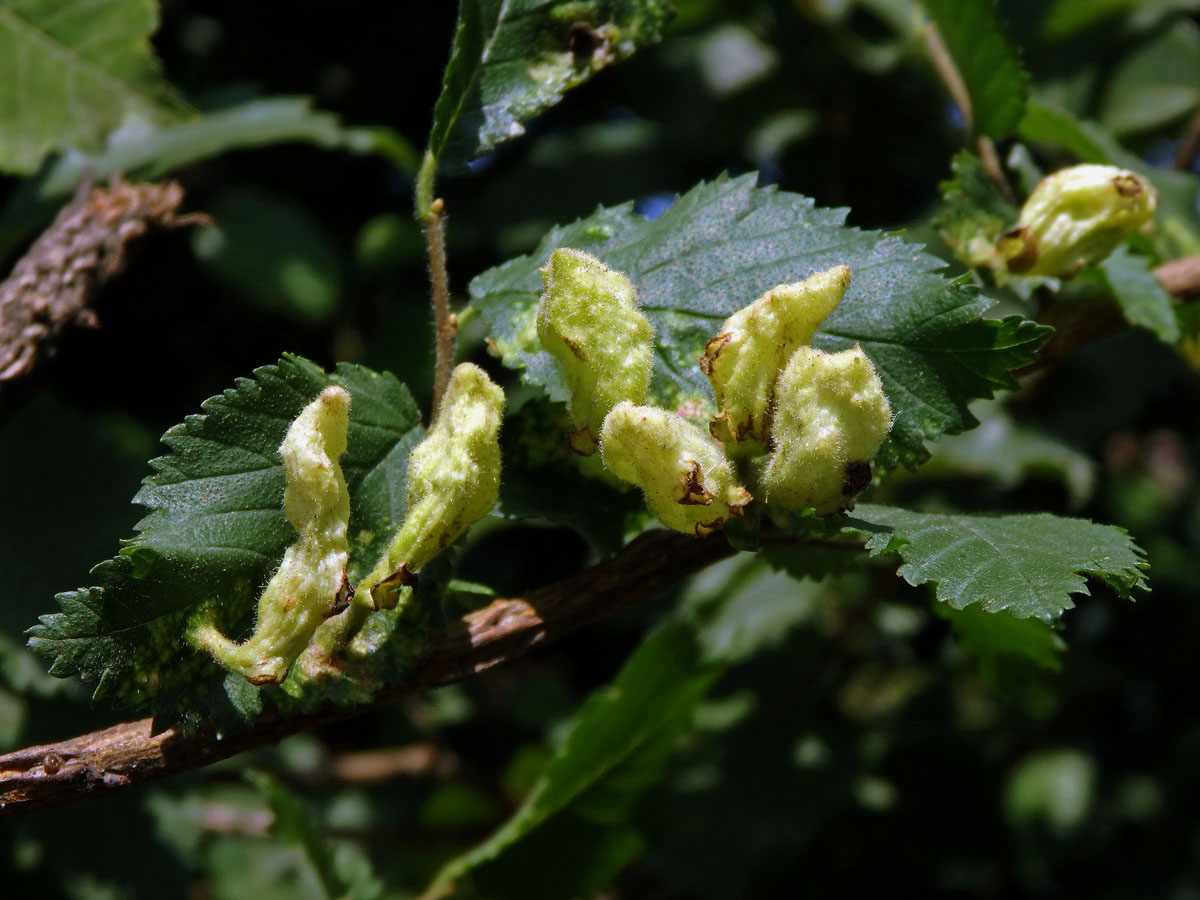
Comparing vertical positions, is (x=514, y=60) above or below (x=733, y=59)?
above

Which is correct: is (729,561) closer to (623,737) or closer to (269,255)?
(623,737)

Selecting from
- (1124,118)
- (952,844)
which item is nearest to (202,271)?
(1124,118)

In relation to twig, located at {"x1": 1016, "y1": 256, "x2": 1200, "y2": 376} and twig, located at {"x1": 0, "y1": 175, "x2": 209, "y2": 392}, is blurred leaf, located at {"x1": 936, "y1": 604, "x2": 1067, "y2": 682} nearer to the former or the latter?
twig, located at {"x1": 1016, "y1": 256, "x2": 1200, "y2": 376}

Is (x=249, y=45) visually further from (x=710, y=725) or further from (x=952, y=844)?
(x=952, y=844)

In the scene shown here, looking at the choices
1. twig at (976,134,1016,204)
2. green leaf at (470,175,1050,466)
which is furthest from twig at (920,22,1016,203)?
green leaf at (470,175,1050,466)

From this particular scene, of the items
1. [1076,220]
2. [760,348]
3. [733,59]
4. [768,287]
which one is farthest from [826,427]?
[733,59]

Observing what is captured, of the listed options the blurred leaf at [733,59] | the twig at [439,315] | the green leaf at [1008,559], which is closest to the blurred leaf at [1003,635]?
the green leaf at [1008,559]
